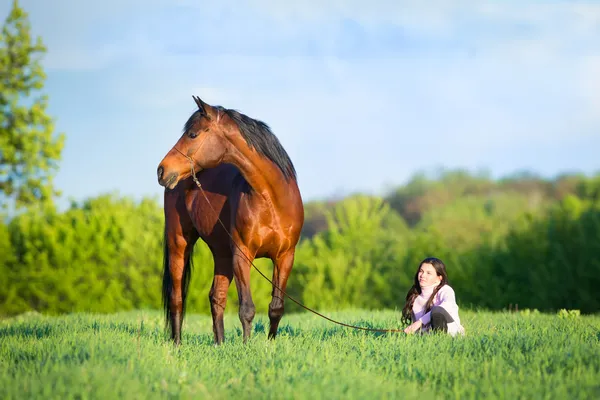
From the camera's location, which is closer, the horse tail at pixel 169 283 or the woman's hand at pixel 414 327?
the woman's hand at pixel 414 327

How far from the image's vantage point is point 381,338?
624 centimetres

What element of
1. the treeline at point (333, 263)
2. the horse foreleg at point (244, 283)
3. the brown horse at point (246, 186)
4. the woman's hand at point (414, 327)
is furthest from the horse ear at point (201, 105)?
the treeline at point (333, 263)

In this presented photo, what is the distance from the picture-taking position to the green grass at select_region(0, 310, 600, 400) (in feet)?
13.6

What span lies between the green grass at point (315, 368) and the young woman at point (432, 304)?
1.14 feet

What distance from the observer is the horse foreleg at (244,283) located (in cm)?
663

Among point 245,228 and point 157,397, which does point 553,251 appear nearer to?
point 245,228

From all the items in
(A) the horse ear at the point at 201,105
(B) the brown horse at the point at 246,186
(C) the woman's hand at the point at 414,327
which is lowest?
(C) the woman's hand at the point at 414,327

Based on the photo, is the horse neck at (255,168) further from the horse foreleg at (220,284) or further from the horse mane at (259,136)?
the horse foreleg at (220,284)

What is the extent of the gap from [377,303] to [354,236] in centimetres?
249

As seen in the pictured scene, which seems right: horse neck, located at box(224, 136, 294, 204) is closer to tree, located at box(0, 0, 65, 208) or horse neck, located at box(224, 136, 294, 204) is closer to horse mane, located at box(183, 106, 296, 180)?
horse mane, located at box(183, 106, 296, 180)

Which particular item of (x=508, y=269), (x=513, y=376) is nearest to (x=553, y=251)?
(x=508, y=269)

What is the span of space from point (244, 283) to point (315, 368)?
2.07 m

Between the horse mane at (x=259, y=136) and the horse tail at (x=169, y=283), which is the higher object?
the horse mane at (x=259, y=136)

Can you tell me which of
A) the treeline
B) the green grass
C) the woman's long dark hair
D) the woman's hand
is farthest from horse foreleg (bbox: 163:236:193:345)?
the treeline
